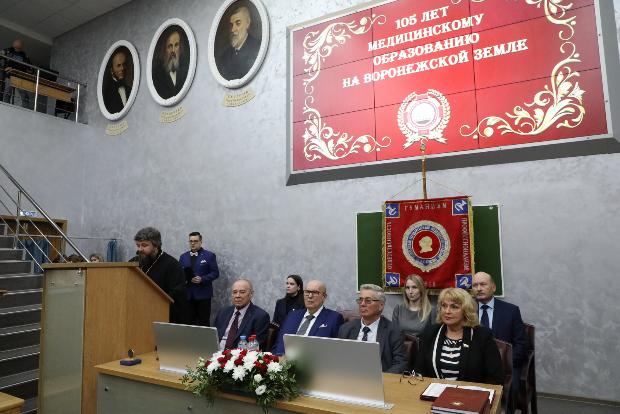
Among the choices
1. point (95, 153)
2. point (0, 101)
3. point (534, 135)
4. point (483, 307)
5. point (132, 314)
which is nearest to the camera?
point (132, 314)

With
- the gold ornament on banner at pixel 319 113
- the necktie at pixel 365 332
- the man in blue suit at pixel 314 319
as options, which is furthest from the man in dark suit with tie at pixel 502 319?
the gold ornament on banner at pixel 319 113

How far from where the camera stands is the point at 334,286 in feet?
16.6

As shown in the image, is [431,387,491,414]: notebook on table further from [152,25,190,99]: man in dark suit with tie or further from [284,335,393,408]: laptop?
[152,25,190,99]: man in dark suit with tie

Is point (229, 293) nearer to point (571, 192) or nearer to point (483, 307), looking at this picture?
point (483, 307)

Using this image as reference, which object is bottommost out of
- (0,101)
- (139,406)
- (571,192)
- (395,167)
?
(139,406)

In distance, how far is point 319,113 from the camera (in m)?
5.41

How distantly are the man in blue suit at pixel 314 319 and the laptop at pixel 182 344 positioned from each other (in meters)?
0.91

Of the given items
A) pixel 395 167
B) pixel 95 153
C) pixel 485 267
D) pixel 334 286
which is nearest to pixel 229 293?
pixel 334 286

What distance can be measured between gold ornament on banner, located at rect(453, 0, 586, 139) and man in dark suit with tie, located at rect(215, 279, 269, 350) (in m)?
2.87

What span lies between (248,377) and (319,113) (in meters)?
3.87

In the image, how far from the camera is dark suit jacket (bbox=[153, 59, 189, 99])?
6844 millimetres

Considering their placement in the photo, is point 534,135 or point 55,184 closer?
point 534,135

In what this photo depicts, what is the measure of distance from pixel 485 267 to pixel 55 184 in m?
6.99

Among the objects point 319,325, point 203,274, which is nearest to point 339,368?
point 319,325
